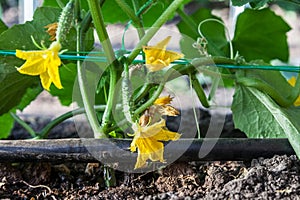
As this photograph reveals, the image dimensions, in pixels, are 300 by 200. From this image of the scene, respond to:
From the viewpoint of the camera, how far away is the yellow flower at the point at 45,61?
835mm

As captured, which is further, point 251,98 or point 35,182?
point 251,98

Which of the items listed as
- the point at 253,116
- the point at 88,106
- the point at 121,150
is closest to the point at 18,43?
the point at 88,106

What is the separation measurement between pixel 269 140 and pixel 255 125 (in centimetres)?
16

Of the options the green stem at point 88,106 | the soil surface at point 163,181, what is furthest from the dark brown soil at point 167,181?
the green stem at point 88,106

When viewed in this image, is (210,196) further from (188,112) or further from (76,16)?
(188,112)

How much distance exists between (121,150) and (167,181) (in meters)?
0.11

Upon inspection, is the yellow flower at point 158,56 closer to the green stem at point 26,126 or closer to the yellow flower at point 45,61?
the yellow flower at point 45,61

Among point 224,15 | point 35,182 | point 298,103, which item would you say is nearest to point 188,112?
point 298,103

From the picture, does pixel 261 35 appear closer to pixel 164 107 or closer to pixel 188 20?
pixel 188 20

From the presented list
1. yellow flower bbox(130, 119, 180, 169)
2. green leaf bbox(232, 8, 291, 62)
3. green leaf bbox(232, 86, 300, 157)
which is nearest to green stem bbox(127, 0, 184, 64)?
yellow flower bbox(130, 119, 180, 169)

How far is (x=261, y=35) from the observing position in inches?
65.5

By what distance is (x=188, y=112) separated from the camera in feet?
5.70

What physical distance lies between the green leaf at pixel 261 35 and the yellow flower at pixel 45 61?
848 mm

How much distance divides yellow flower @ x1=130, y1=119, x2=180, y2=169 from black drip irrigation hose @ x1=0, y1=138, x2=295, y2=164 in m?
0.06
